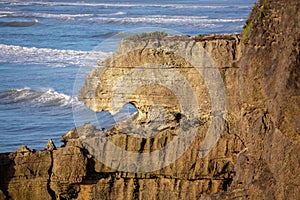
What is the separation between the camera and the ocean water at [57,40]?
2573 centimetres

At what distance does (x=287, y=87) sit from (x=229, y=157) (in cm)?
392

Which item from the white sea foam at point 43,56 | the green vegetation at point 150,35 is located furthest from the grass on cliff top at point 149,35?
the white sea foam at point 43,56

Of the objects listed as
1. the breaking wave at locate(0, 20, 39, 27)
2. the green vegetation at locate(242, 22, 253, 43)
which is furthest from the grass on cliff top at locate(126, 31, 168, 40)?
the breaking wave at locate(0, 20, 39, 27)

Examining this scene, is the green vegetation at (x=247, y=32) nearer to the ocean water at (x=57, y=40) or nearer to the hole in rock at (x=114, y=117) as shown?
the ocean water at (x=57, y=40)

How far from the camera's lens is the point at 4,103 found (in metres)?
29.3

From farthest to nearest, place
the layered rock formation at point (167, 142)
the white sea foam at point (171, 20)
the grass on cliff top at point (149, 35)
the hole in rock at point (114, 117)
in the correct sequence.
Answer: the white sea foam at point (171, 20), the hole in rock at point (114, 117), the grass on cliff top at point (149, 35), the layered rock formation at point (167, 142)

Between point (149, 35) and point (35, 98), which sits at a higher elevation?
point (149, 35)

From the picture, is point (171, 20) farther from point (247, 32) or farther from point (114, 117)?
point (247, 32)

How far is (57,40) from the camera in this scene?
46.9 meters

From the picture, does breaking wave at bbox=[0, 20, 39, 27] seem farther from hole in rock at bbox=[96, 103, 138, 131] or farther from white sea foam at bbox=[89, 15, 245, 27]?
hole in rock at bbox=[96, 103, 138, 131]

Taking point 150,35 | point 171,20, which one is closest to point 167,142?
point 150,35

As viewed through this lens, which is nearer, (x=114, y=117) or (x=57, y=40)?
(x=114, y=117)

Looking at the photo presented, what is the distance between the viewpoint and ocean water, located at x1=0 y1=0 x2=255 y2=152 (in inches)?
1013

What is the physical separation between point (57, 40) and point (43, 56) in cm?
705
